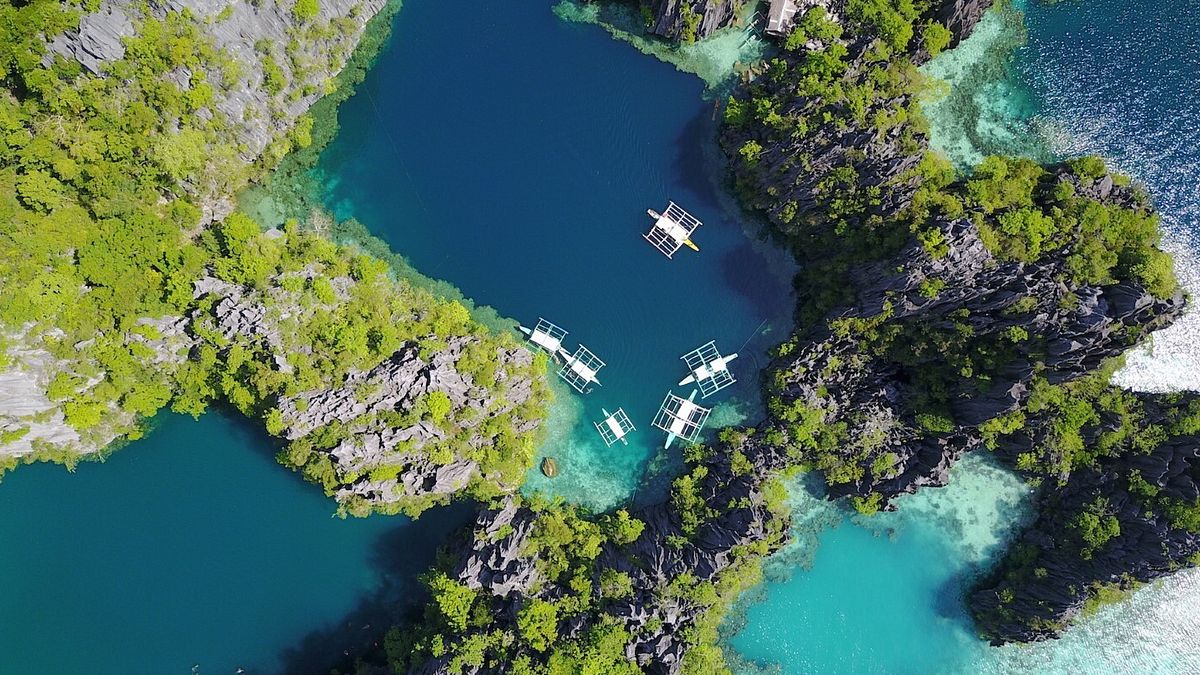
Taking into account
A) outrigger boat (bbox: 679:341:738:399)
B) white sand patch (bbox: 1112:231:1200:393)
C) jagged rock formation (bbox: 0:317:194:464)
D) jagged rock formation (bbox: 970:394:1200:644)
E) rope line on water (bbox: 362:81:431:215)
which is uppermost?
rope line on water (bbox: 362:81:431:215)

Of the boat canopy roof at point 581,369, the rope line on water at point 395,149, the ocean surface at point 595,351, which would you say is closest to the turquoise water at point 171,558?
the ocean surface at point 595,351

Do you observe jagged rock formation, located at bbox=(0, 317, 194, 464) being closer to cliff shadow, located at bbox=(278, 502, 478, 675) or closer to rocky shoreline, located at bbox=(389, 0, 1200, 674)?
cliff shadow, located at bbox=(278, 502, 478, 675)

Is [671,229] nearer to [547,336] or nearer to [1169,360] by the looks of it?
[547,336]

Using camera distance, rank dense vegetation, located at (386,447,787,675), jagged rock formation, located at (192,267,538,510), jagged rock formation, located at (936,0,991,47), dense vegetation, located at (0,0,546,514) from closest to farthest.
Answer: dense vegetation, located at (0,0,546,514) < jagged rock formation, located at (192,267,538,510) < dense vegetation, located at (386,447,787,675) < jagged rock formation, located at (936,0,991,47)

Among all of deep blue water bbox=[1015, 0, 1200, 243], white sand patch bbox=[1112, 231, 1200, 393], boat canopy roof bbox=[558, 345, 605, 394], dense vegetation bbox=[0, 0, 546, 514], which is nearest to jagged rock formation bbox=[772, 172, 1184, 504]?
white sand patch bbox=[1112, 231, 1200, 393]

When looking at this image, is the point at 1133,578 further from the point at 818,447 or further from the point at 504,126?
the point at 504,126

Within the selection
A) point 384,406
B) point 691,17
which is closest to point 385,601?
point 384,406

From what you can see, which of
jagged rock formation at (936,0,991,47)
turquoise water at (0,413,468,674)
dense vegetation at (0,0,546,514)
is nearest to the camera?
dense vegetation at (0,0,546,514)

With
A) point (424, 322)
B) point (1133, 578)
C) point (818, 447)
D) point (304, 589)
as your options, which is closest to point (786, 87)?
point (818, 447)
